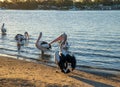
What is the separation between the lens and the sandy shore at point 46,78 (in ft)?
50.8

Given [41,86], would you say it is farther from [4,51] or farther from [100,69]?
[4,51]

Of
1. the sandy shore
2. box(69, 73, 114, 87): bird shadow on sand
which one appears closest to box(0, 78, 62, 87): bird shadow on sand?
the sandy shore

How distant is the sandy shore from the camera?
1548 cm

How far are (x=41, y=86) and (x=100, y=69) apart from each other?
6.65 m

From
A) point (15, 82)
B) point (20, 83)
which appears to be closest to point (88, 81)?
point (20, 83)

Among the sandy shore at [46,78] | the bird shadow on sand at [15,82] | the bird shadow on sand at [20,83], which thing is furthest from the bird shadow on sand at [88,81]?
the bird shadow on sand at [15,82]

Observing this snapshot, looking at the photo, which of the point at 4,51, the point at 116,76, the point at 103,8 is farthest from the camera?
the point at 103,8

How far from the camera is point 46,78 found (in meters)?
16.8

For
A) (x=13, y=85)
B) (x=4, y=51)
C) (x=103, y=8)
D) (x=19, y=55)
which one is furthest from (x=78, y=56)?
(x=103, y=8)

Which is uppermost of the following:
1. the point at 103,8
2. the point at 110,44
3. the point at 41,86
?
the point at 41,86

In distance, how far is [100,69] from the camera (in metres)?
21.1

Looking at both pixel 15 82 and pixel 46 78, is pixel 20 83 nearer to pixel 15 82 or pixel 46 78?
pixel 15 82

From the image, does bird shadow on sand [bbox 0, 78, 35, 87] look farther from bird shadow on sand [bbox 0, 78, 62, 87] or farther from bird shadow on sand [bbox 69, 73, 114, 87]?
bird shadow on sand [bbox 69, 73, 114, 87]

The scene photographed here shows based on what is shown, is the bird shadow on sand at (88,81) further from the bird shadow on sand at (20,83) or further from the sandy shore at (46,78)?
the bird shadow on sand at (20,83)
